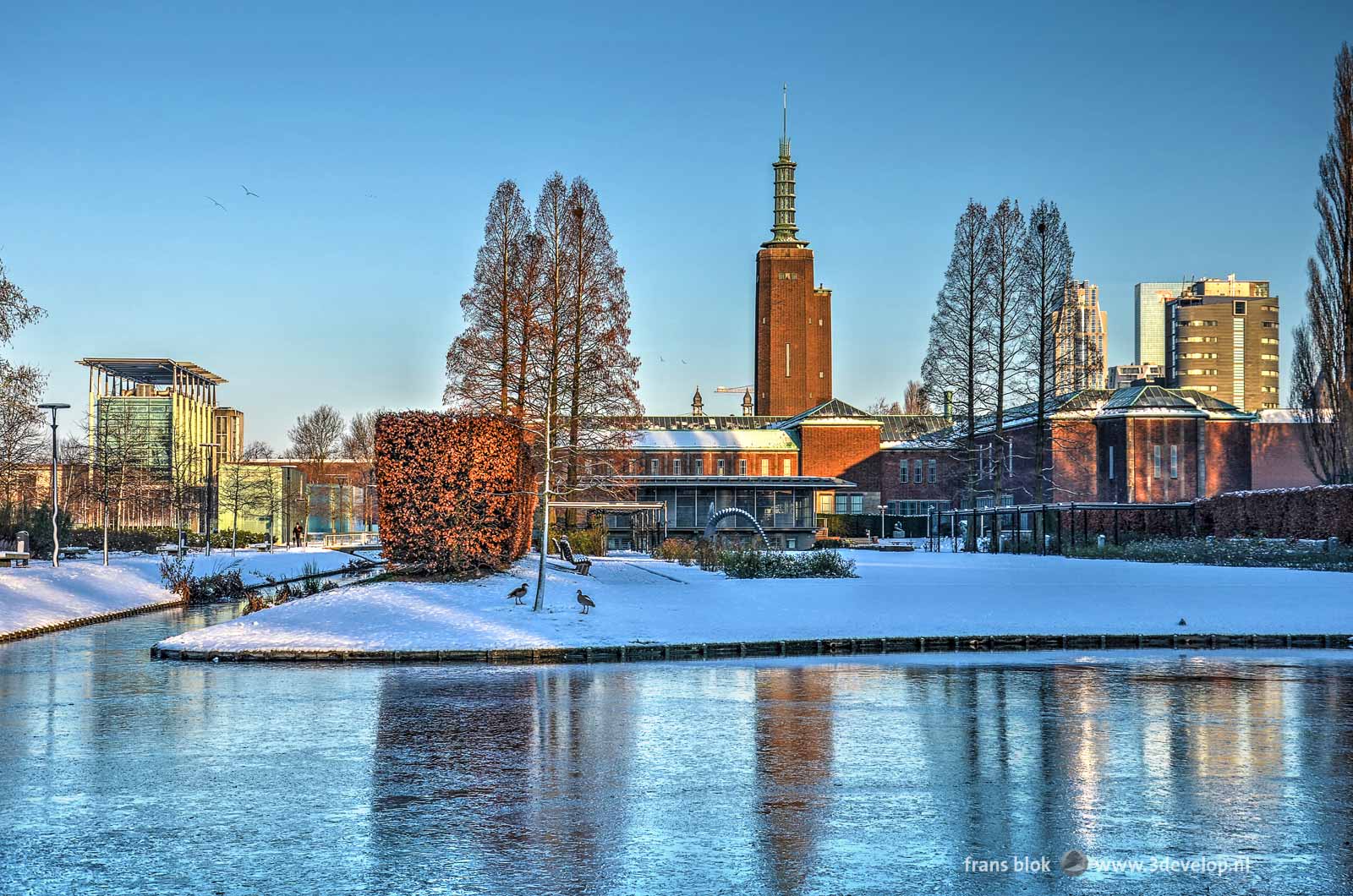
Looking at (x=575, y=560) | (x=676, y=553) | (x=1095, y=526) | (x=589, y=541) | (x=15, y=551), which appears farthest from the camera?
(x=1095, y=526)

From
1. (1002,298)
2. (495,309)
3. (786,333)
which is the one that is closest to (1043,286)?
(1002,298)

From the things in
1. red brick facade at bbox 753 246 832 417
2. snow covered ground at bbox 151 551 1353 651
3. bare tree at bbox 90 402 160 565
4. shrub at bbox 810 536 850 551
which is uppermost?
red brick facade at bbox 753 246 832 417

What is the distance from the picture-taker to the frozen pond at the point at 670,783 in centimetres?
711

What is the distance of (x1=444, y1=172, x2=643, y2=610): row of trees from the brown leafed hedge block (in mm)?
18737

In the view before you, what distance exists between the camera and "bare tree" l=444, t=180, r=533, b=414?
45.5 m

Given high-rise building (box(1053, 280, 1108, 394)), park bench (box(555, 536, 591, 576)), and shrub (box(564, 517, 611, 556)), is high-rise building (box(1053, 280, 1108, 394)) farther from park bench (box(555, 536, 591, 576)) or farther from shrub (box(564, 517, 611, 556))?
park bench (box(555, 536, 591, 576))

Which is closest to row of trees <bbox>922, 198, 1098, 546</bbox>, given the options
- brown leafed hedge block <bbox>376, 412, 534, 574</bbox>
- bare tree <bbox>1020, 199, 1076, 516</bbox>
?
bare tree <bbox>1020, 199, 1076, 516</bbox>

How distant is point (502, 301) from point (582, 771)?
1457 inches

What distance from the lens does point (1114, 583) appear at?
98.8ft

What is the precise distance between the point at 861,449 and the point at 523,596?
2911 inches

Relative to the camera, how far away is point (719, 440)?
3812 inches

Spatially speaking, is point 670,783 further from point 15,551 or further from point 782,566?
point 15,551

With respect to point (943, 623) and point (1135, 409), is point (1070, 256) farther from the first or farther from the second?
point (943, 623)

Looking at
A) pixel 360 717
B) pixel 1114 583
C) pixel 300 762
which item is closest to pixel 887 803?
pixel 300 762
